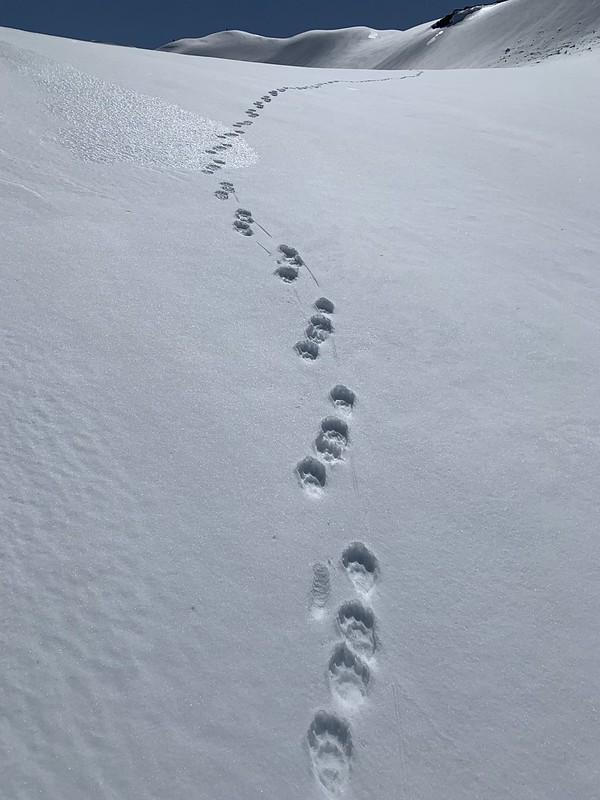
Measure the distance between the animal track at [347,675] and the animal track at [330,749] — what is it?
0.06 m

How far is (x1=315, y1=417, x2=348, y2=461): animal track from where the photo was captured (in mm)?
1912

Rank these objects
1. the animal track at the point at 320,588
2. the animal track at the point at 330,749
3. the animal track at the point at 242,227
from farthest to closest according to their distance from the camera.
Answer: the animal track at the point at 242,227 → the animal track at the point at 320,588 → the animal track at the point at 330,749

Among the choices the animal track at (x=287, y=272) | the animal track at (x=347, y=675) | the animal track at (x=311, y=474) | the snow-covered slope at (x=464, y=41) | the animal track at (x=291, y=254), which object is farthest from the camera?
the snow-covered slope at (x=464, y=41)

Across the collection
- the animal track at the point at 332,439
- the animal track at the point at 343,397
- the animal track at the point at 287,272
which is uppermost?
the animal track at the point at 287,272

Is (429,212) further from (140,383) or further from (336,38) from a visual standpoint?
(336,38)

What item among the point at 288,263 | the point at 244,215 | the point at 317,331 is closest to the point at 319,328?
the point at 317,331

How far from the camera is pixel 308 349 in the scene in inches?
92.0

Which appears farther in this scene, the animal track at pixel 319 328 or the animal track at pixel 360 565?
the animal track at pixel 319 328

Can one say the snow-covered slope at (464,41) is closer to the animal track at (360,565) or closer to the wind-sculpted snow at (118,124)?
the wind-sculpted snow at (118,124)

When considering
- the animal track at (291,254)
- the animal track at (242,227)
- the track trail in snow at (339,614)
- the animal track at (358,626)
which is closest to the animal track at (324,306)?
the track trail in snow at (339,614)

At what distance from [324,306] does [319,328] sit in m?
0.18

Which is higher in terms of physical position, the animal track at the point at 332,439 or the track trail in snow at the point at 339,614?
the animal track at the point at 332,439

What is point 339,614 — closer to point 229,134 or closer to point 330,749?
point 330,749

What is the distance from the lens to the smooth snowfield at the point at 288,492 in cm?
123
